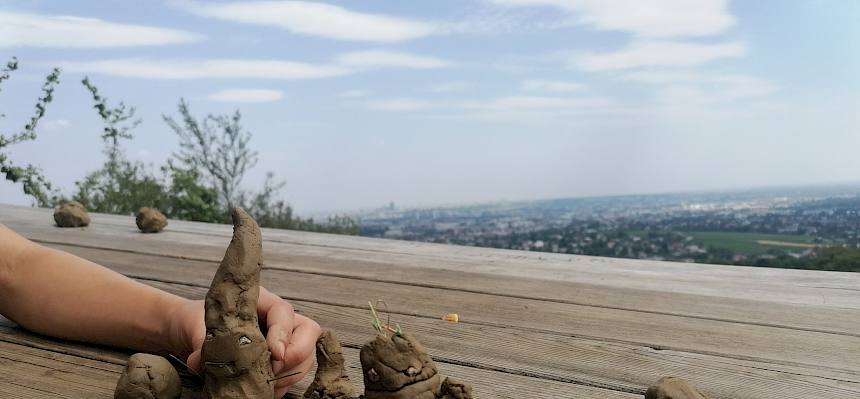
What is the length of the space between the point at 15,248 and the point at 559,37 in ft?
23.8

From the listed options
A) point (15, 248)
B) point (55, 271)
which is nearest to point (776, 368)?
point (55, 271)

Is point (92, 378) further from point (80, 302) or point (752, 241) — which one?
point (752, 241)

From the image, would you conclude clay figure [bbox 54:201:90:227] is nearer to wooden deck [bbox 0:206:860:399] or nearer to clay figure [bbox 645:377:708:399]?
wooden deck [bbox 0:206:860:399]

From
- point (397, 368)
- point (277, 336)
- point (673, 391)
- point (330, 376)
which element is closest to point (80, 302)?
point (277, 336)

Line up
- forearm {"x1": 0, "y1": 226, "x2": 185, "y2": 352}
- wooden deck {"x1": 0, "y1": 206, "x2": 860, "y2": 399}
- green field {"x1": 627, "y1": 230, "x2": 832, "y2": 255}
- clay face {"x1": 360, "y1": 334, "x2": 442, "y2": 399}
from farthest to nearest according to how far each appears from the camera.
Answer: green field {"x1": 627, "y1": 230, "x2": 832, "y2": 255}
forearm {"x1": 0, "y1": 226, "x2": 185, "y2": 352}
wooden deck {"x1": 0, "y1": 206, "x2": 860, "y2": 399}
clay face {"x1": 360, "y1": 334, "x2": 442, "y2": 399}

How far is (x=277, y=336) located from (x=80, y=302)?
→ 0.63 m

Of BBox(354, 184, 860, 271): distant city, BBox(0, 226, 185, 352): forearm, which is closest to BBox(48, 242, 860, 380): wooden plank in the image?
BBox(0, 226, 185, 352): forearm

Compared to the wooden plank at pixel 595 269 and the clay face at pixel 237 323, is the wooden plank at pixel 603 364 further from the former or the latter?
the wooden plank at pixel 595 269

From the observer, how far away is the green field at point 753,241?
18.3ft

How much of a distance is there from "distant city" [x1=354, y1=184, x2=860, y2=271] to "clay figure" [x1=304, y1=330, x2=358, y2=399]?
2687 mm

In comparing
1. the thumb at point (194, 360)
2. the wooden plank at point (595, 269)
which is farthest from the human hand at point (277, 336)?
the wooden plank at point (595, 269)

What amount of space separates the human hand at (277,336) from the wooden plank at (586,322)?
0.57 meters

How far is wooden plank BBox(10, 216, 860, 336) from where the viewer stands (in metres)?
2.01

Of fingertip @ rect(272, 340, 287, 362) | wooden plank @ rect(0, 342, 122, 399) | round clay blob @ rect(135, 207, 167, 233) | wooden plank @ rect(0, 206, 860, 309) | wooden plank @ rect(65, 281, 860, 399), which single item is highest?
round clay blob @ rect(135, 207, 167, 233)
